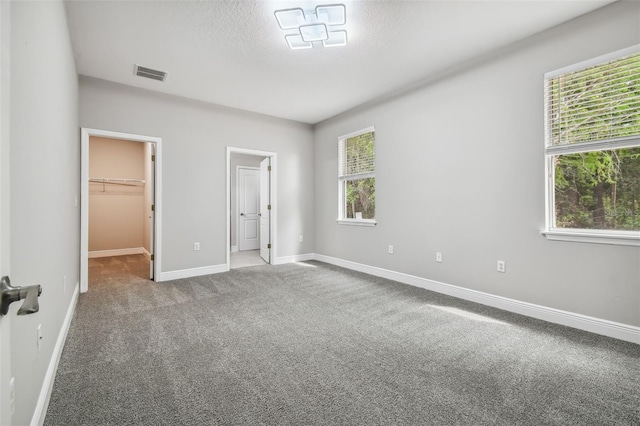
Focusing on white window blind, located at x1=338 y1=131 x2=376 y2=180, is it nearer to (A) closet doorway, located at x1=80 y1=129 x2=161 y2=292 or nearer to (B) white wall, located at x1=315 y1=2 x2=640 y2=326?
(B) white wall, located at x1=315 y1=2 x2=640 y2=326

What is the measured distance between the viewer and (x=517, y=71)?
2.89m

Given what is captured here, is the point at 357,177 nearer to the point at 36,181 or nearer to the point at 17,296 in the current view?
the point at 36,181

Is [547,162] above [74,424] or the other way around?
above

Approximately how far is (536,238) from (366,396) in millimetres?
2226

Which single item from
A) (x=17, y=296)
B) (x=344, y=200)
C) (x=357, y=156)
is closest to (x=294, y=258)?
(x=344, y=200)

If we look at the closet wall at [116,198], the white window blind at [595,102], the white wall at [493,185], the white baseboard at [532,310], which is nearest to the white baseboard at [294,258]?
the white wall at [493,185]

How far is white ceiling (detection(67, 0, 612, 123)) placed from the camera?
2.41 metres

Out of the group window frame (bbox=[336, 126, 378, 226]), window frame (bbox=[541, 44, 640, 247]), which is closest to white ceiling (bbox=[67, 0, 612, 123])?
window frame (bbox=[541, 44, 640, 247])

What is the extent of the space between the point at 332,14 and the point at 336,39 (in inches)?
13.2

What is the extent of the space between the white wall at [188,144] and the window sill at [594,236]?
3.92m

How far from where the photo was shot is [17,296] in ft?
2.11

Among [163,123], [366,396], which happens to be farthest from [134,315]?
[163,123]

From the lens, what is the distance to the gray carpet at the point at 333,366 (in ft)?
5.05

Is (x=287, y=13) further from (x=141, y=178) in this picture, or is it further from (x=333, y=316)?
(x=141, y=178)
